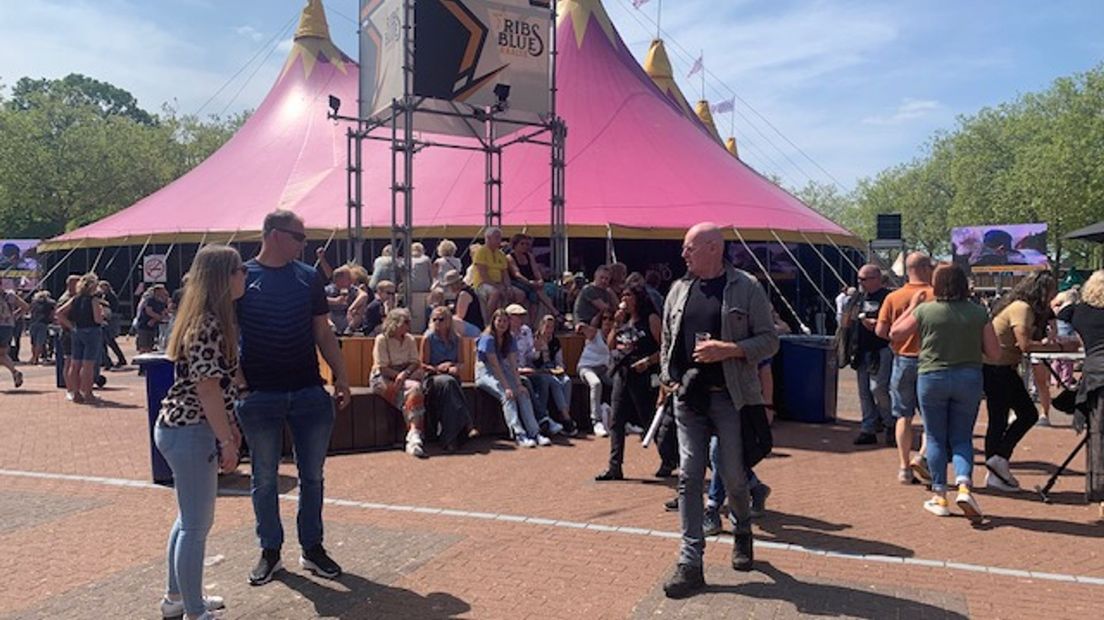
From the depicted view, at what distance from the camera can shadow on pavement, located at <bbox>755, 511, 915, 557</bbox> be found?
15.7 feet

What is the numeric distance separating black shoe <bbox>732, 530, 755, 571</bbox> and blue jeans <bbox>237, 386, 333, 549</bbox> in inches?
88.0

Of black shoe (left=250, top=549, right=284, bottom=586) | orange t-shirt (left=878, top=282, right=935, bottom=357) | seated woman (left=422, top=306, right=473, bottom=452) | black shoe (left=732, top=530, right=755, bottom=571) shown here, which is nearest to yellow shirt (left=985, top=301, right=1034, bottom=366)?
orange t-shirt (left=878, top=282, right=935, bottom=357)

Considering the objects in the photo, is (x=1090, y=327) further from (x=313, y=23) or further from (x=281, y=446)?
(x=313, y=23)

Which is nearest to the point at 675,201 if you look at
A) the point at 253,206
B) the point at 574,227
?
the point at 574,227

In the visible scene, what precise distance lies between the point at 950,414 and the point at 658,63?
85.1ft

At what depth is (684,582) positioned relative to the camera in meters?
4.03

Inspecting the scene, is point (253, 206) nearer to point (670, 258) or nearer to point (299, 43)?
point (299, 43)

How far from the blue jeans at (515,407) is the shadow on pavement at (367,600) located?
13.2 feet

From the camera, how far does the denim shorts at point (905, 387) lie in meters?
6.57

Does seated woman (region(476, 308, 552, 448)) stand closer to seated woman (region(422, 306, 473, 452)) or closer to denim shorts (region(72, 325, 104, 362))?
seated woman (region(422, 306, 473, 452))

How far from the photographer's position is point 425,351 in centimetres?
836

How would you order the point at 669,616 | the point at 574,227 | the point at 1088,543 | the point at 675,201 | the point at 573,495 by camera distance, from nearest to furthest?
Result: the point at 669,616, the point at 1088,543, the point at 573,495, the point at 574,227, the point at 675,201

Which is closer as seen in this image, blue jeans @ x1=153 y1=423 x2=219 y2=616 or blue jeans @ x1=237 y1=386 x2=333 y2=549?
blue jeans @ x1=153 y1=423 x2=219 y2=616

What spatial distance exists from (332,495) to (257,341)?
242 centimetres
